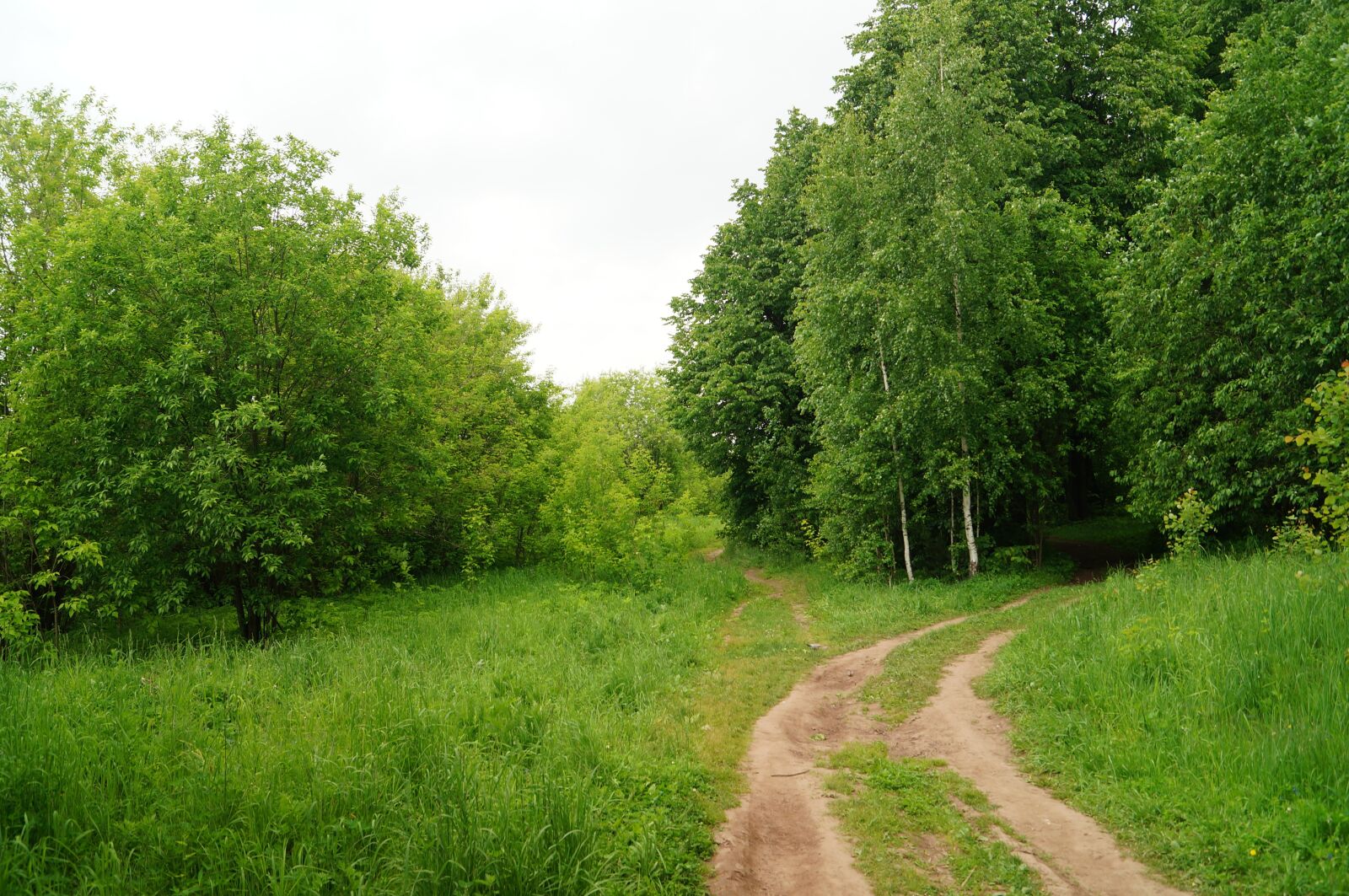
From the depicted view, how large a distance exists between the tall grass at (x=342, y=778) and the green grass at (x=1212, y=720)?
12.1ft

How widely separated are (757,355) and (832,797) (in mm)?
22204

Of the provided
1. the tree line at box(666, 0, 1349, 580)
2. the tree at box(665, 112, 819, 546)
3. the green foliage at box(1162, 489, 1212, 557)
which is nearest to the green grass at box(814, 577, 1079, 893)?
→ the green foliage at box(1162, 489, 1212, 557)

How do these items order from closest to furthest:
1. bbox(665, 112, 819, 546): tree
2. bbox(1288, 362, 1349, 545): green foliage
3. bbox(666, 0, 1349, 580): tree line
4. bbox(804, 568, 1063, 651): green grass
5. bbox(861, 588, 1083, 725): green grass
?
1. bbox(1288, 362, 1349, 545): green foliage
2. bbox(861, 588, 1083, 725): green grass
3. bbox(666, 0, 1349, 580): tree line
4. bbox(804, 568, 1063, 651): green grass
5. bbox(665, 112, 819, 546): tree

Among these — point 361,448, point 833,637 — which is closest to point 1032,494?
point 833,637

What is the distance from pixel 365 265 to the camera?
15055 mm

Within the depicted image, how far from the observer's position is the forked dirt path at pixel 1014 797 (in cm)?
491

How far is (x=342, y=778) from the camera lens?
5547 millimetres

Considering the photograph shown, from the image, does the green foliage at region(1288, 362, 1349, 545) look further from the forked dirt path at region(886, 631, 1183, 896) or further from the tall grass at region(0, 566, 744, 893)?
the tall grass at region(0, 566, 744, 893)

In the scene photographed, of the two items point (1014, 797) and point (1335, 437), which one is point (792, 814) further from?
point (1335, 437)

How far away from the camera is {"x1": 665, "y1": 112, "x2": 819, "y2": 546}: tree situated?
26.6 metres

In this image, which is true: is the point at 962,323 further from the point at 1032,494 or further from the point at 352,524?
the point at 352,524

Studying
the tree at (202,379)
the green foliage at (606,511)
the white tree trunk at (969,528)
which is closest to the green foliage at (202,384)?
the tree at (202,379)

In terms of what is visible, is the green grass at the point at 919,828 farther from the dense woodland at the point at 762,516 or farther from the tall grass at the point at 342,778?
the tall grass at the point at 342,778

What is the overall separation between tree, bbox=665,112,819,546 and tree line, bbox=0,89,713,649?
13.1 metres
